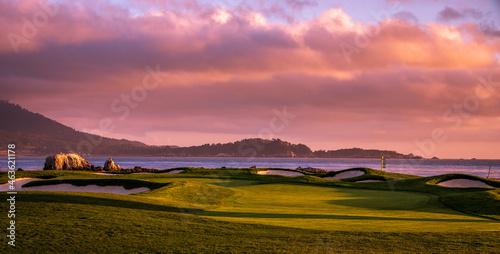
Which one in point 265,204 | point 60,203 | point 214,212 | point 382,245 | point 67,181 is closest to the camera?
point 382,245

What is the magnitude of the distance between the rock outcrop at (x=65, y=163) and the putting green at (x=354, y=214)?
126 feet

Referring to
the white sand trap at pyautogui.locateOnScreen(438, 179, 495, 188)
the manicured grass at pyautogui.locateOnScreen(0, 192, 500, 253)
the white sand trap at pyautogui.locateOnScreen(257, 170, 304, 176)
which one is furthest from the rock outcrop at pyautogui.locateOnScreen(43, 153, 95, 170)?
the white sand trap at pyautogui.locateOnScreen(438, 179, 495, 188)

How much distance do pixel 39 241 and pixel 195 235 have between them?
3426 millimetres

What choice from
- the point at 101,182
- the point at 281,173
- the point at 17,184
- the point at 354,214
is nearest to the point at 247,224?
the point at 354,214

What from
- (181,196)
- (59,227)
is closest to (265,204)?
(181,196)

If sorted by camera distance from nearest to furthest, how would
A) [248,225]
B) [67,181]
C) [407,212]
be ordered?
1. [248,225]
2. [407,212]
3. [67,181]

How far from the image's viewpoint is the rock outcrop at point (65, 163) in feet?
170

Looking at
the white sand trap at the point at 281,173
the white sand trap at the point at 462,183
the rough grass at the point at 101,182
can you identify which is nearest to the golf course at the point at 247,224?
the rough grass at the point at 101,182

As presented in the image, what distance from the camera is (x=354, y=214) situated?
15617 mm

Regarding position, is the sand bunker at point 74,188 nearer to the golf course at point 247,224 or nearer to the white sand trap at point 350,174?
the golf course at point 247,224

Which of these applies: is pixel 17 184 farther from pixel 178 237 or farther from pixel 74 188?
pixel 178 237

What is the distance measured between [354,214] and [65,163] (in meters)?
48.4

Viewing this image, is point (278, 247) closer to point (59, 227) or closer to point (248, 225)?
point (248, 225)

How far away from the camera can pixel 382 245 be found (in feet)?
31.8
